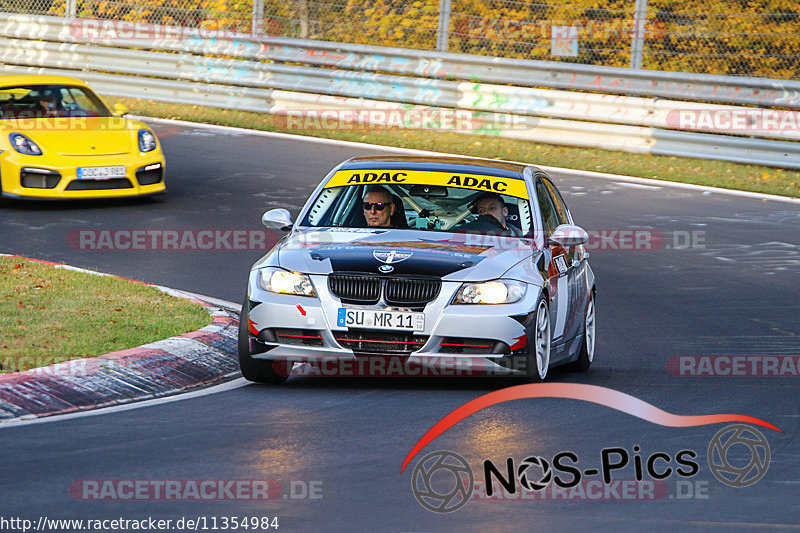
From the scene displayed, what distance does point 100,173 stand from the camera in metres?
15.3

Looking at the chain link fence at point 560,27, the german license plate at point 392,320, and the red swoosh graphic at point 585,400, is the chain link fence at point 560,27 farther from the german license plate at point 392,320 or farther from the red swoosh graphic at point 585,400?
the german license plate at point 392,320

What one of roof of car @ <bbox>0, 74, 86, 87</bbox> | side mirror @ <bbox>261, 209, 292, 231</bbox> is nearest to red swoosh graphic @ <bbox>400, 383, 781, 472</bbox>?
side mirror @ <bbox>261, 209, 292, 231</bbox>

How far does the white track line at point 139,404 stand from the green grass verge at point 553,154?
429 inches

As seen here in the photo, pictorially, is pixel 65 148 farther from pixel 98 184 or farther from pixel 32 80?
pixel 32 80

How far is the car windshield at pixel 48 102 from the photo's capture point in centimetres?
1602

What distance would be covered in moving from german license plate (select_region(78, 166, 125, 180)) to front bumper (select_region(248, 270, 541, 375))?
7355 mm

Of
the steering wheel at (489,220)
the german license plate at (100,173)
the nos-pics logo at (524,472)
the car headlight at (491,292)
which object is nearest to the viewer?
the nos-pics logo at (524,472)

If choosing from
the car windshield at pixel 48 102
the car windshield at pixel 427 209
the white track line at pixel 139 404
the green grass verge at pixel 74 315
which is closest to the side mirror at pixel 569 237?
the car windshield at pixel 427 209

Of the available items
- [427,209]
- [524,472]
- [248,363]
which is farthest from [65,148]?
[524,472]

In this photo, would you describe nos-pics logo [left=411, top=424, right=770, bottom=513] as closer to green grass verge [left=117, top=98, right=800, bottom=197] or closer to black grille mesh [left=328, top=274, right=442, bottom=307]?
black grille mesh [left=328, top=274, right=442, bottom=307]

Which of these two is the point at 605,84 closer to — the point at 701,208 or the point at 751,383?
the point at 701,208

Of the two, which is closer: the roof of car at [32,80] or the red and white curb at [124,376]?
the red and white curb at [124,376]

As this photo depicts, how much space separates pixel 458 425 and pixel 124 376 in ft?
6.70

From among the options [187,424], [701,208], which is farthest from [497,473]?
[701,208]
